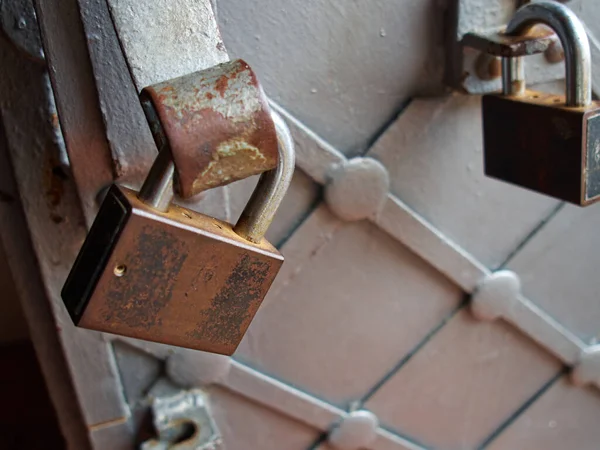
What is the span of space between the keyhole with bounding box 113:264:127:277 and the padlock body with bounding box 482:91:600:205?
0.42 meters

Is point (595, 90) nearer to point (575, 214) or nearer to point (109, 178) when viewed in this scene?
point (575, 214)

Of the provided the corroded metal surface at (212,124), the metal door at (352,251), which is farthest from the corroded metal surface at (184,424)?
the corroded metal surface at (212,124)

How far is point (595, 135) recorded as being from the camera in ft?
1.84

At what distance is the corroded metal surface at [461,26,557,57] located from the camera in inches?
23.2

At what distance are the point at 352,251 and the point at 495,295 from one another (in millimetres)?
241

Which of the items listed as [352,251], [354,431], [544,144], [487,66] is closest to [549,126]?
[544,144]

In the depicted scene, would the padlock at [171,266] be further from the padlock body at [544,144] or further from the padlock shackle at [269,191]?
the padlock body at [544,144]

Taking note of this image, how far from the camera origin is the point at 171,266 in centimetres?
40

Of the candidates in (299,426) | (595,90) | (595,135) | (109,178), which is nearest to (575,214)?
(595,90)

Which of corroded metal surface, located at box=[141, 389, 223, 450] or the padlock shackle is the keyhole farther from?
corroded metal surface, located at box=[141, 389, 223, 450]

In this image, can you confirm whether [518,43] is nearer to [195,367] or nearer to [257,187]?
[257,187]

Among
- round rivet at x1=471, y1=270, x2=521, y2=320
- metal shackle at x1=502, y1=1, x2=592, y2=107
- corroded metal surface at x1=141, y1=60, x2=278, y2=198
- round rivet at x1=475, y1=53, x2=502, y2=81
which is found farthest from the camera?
round rivet at x1=471, y1=270, x2=521, y2=320

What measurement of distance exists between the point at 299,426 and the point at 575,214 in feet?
1.67

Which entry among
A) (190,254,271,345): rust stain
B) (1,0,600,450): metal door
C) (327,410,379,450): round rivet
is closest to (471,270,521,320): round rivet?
(1,0,600,450): metal door
